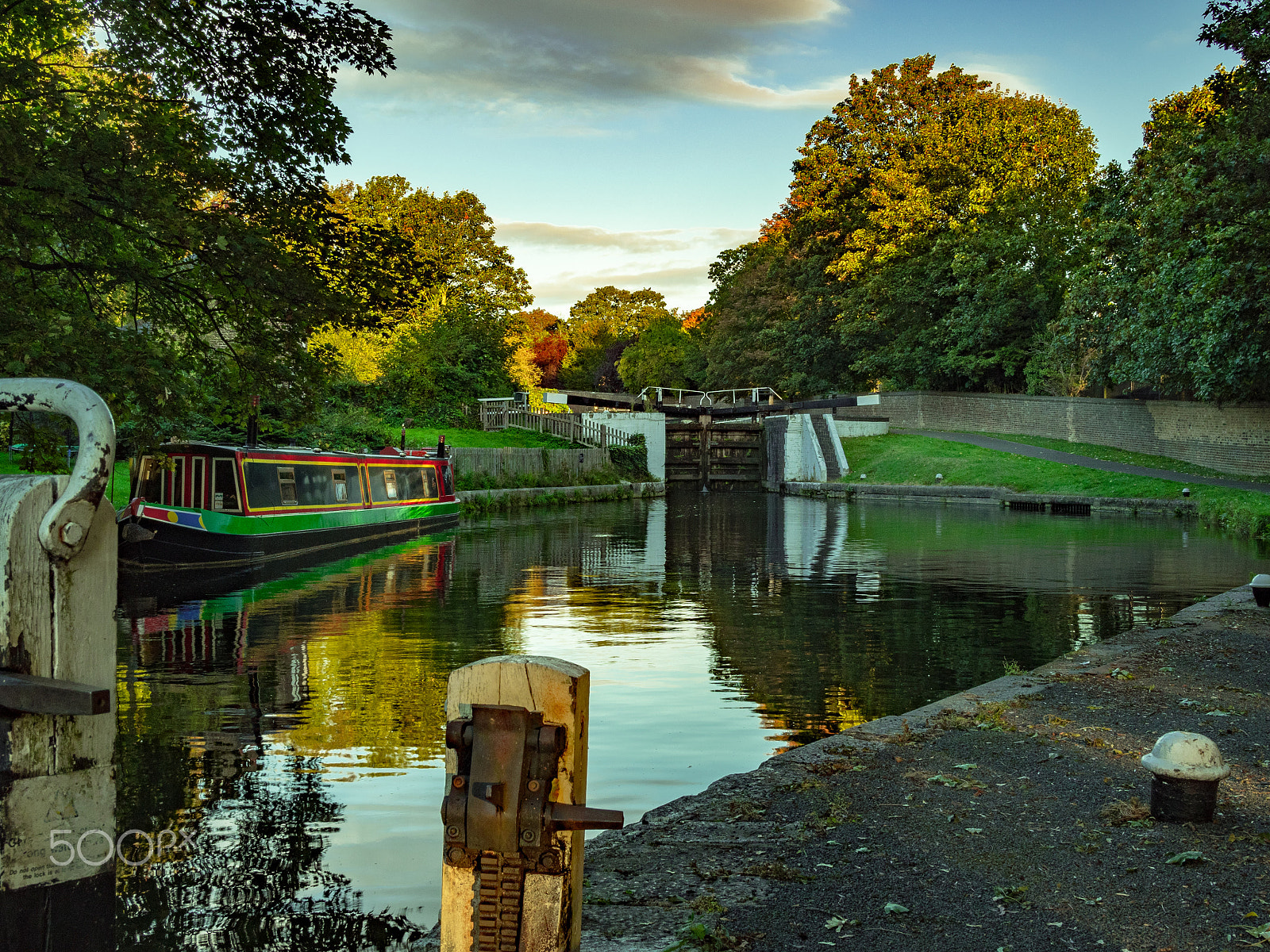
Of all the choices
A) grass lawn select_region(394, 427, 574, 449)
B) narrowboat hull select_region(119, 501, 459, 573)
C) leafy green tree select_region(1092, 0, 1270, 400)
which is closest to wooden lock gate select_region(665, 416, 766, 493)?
grass lawn select_region(394, 427, 574, 449)

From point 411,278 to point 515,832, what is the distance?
932 centimetres

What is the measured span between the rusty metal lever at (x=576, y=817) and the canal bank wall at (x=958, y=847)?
4.46 ft

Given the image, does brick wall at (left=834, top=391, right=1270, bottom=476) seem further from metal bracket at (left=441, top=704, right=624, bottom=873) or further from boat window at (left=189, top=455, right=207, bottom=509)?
metal bracket at (left=441, top=704, right=624, bottom=873)

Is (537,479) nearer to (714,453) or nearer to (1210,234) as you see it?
(714,453)

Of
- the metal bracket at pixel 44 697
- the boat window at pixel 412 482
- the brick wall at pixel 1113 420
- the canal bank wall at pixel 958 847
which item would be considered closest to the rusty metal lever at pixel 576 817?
the metal bracket at pixel 44 697

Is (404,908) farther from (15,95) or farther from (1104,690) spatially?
(15,95)

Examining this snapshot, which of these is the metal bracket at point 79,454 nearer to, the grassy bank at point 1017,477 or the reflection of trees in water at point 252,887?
the reflection of trees in water at point 252,887

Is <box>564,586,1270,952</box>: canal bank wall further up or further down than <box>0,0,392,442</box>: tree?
further down

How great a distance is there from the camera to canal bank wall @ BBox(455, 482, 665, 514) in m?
32.4

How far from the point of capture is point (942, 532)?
25859 mm

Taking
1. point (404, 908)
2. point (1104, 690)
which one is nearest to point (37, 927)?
point (404, 908)

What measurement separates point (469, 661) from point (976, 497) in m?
29.6

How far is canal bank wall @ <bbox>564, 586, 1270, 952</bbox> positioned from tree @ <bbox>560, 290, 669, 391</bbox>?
87.8 metres

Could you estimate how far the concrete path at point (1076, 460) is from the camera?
34.5 m
